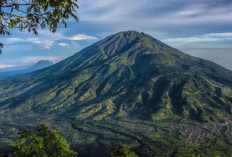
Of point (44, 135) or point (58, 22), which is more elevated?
point (58, 22)

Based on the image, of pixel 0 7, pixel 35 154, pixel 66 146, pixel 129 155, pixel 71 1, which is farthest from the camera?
pixel 129 155

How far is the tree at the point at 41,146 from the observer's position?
4188 cm

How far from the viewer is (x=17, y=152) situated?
43000mm

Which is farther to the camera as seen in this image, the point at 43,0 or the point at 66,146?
the point at 66,146

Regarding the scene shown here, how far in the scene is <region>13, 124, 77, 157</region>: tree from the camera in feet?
137

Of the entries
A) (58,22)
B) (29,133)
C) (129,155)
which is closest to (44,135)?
(29,133)

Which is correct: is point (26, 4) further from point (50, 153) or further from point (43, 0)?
point (50, 153)

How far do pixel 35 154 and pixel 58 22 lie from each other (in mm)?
25226

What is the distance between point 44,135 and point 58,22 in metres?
27.2

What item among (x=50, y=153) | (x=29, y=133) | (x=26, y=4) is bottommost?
(x=50, y=153)

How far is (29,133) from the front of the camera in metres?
44.6

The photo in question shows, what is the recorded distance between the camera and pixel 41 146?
135 feet

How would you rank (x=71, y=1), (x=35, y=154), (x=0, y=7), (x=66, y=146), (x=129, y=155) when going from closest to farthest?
1. (x=0, y=7)
2. (x=71, y=1)
3. (x=35, y=154)
4. (x=66, y=146)
5. (x=129, y=155)

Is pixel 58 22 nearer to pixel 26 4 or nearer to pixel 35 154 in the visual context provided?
pixel 26 4
